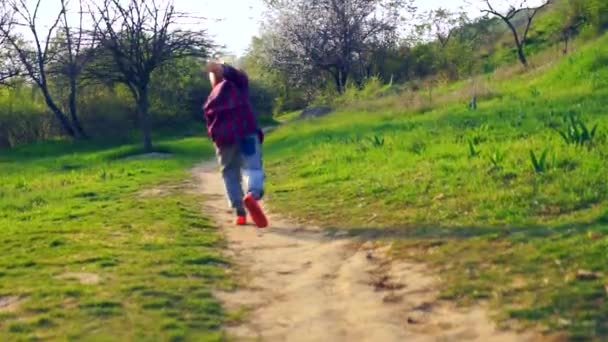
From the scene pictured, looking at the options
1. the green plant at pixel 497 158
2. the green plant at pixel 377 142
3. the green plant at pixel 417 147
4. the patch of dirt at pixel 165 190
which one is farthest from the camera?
the green plant at pixel 377 142

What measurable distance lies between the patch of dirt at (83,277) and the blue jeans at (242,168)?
2458 millimetres

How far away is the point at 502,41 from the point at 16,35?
29326 mm

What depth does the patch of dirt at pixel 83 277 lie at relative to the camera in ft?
21.7

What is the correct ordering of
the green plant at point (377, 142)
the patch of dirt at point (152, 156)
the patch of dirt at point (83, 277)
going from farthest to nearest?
the patch of dirt at point (152, 156), the green plant at point (377, 142), the patch of dirt at point (83, 277)

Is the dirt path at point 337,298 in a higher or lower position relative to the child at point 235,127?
lower

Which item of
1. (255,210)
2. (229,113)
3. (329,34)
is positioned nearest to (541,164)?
(255,210)

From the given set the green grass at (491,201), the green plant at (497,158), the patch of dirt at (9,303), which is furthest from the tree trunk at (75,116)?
the patch of dirt at (9,303)

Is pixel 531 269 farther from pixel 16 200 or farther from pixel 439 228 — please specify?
pixel 16 200

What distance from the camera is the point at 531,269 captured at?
19.6ft

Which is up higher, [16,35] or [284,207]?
[16,35]

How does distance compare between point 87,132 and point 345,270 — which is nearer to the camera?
point 345,270

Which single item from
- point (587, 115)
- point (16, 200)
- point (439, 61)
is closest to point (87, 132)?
point (439, 61)

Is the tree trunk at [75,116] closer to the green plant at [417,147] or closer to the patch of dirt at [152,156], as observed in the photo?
the patch of dirt at [152,156]

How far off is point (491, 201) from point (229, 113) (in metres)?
2.75
